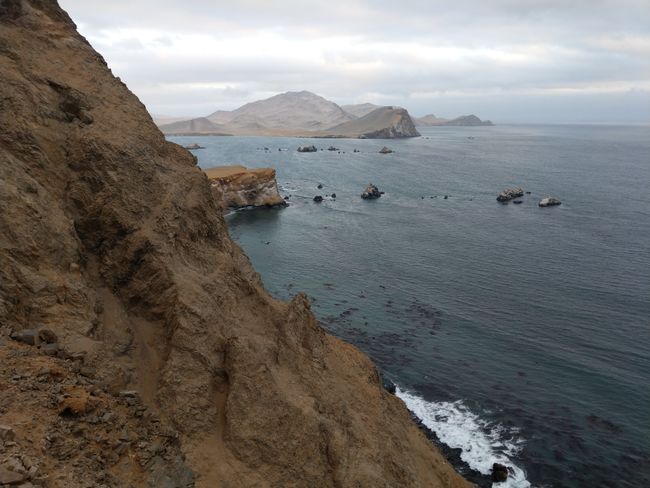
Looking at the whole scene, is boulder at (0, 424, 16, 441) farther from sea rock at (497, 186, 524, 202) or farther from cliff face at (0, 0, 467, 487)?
sea rock at (497, 186, 524, 202)

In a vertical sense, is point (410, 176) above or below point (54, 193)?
below

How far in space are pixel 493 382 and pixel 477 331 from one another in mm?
8422

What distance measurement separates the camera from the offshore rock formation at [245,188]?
333 ft

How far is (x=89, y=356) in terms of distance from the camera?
15430 mm

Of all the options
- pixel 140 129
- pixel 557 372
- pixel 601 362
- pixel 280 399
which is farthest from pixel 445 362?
pixel 140 129

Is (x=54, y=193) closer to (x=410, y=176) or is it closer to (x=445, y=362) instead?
(x=445, y=362)

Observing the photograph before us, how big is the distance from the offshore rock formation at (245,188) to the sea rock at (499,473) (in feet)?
255

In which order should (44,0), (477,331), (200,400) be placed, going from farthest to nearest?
(477,331) < (44,0) < (200,400)

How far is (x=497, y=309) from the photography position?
54125 mm

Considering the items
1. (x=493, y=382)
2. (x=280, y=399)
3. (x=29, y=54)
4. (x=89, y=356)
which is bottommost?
(x=493, y=382)

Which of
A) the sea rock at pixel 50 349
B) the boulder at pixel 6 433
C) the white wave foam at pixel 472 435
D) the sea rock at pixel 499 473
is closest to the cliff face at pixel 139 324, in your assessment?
the sea rock at pixel 50 349

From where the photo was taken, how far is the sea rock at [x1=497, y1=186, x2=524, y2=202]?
11262cm

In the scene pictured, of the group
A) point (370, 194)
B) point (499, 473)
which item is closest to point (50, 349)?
point (499, 473)

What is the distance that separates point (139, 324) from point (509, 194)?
10768 centimetres
